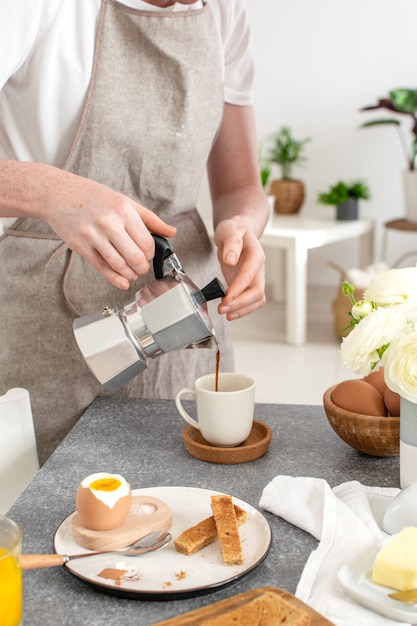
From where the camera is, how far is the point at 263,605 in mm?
745

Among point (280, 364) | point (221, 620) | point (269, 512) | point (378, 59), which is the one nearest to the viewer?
point (221, 620)

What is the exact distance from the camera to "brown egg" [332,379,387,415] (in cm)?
112

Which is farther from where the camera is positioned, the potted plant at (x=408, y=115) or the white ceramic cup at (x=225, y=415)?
the potted plant at (x=408, y=115)

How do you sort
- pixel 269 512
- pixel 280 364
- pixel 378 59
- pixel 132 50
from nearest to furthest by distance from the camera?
pixel 269 512 < pixel 132 50 < pixel 280 364 < pixel 378 59

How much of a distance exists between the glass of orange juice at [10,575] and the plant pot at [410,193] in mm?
3390

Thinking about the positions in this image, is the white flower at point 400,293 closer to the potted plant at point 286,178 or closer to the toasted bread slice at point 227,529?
the toasted bread slice at point 227,529

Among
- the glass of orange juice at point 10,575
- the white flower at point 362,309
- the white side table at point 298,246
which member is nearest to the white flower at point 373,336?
the white flower at point 362,309

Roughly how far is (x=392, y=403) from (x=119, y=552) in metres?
0.44

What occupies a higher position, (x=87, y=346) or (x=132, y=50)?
(x=132, y=50)

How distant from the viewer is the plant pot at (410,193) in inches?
152

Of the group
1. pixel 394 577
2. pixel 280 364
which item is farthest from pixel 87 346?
pixel 280 364

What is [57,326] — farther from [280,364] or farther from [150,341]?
[280,364]

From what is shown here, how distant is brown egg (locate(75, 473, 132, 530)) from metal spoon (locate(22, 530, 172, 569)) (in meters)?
0.03

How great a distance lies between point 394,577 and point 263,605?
5.5 inches
